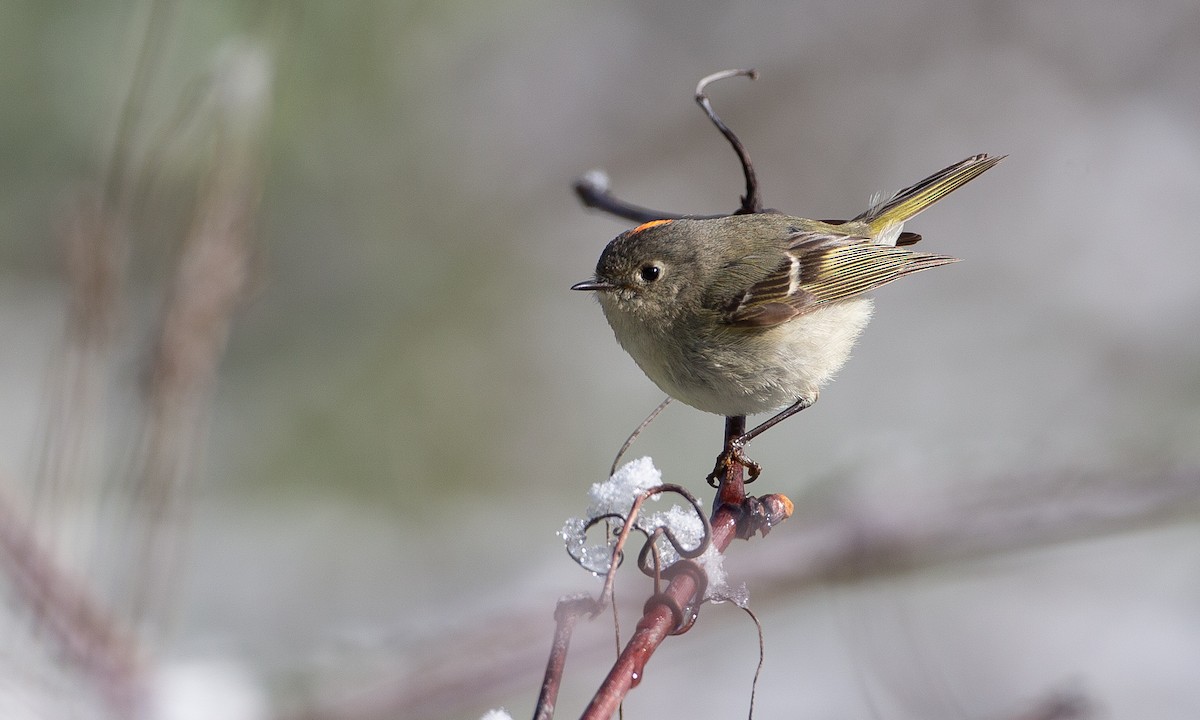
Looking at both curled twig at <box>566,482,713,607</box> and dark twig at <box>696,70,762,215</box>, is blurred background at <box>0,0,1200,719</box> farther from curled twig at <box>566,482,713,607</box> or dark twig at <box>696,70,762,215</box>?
curled twig at <box>566,482,713,607</box>

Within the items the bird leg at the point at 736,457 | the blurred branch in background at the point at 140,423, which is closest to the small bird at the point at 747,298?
the bird leg at the point at 736,457

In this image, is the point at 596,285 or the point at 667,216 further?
the point at 596,285

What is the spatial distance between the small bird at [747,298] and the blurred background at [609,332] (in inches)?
22.9

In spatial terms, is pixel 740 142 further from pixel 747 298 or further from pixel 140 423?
pixel 140 423

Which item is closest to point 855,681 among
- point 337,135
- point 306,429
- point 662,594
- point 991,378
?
point 991,378

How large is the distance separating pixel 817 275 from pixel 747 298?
165 mm

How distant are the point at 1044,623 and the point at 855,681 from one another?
0.79 m

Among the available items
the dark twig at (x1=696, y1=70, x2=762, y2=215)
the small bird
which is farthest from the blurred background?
the dark twig at (x1=696, y1=70, x2=762, y2=215)

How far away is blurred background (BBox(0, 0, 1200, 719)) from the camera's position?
3203 mm

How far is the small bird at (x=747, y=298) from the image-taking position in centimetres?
202

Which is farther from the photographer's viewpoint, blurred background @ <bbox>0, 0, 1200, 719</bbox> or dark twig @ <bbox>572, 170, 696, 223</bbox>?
blurred background @ <bbox>0, 0, 1200, 719</bbox>

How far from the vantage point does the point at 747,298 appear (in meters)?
2.09

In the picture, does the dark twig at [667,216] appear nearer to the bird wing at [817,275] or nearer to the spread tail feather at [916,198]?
the bird wing at [817,275]

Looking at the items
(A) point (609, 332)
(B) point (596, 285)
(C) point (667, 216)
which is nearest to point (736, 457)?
(C) point (667, 216)
